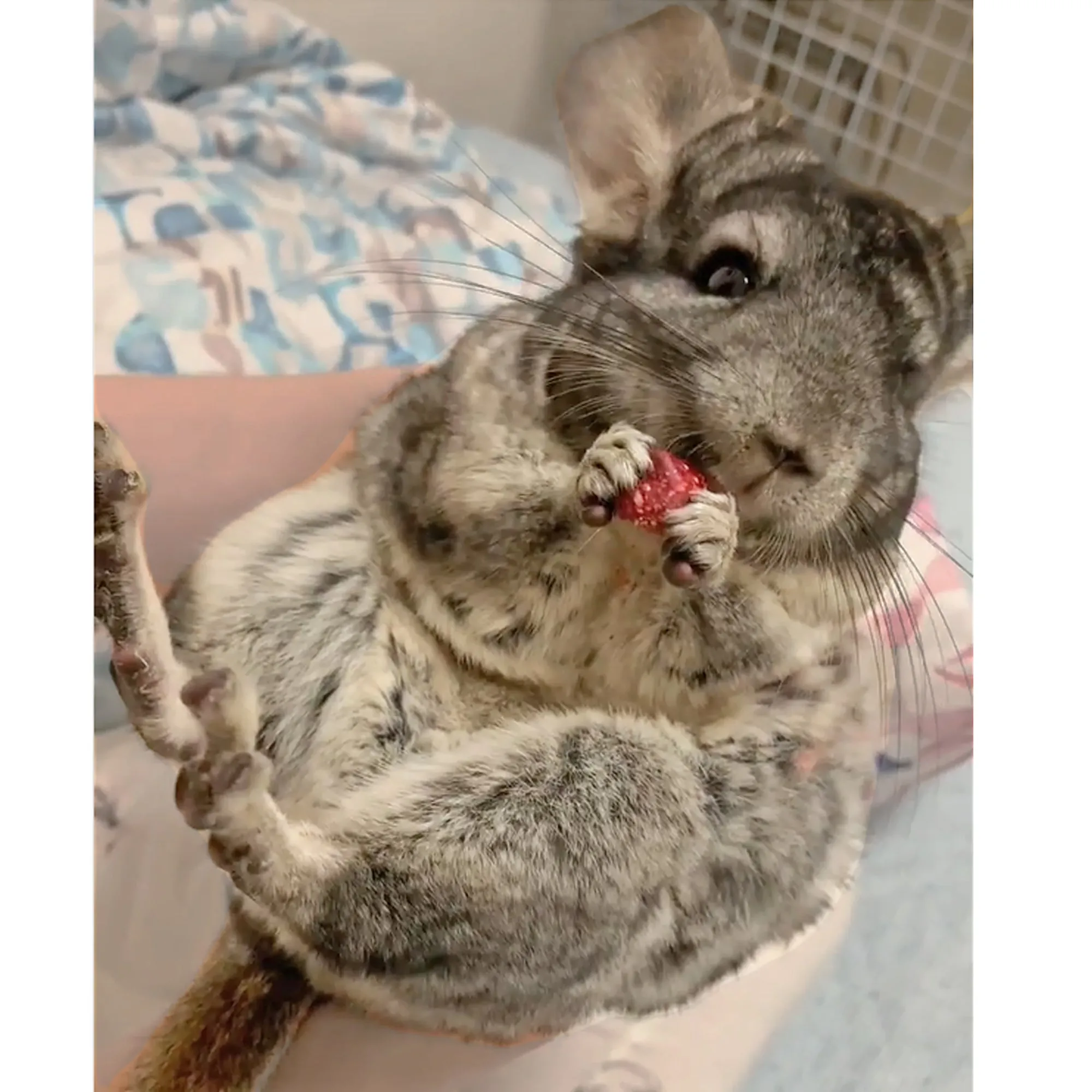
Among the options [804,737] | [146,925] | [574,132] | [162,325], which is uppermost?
[574,132]

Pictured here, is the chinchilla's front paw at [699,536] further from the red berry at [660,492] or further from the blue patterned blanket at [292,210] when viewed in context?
the blue patterned blanket at [292,210]

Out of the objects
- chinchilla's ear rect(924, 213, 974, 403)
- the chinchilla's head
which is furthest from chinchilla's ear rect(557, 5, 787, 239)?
chinchilla's ear rect(924, 213, 974, 403)

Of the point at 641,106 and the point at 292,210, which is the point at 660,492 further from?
the point at 292,210

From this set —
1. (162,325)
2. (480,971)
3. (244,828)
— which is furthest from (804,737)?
(162,325)

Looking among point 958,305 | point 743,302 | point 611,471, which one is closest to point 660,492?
point 611,471

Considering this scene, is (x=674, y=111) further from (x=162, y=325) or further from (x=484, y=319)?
(x=162, y=325)

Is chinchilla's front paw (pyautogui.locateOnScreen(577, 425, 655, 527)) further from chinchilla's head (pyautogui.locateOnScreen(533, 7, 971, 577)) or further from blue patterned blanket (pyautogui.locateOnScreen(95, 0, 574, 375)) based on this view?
blue patterned blanket (pyautogui.locateOnScreen(95, 0, 574, 375))
